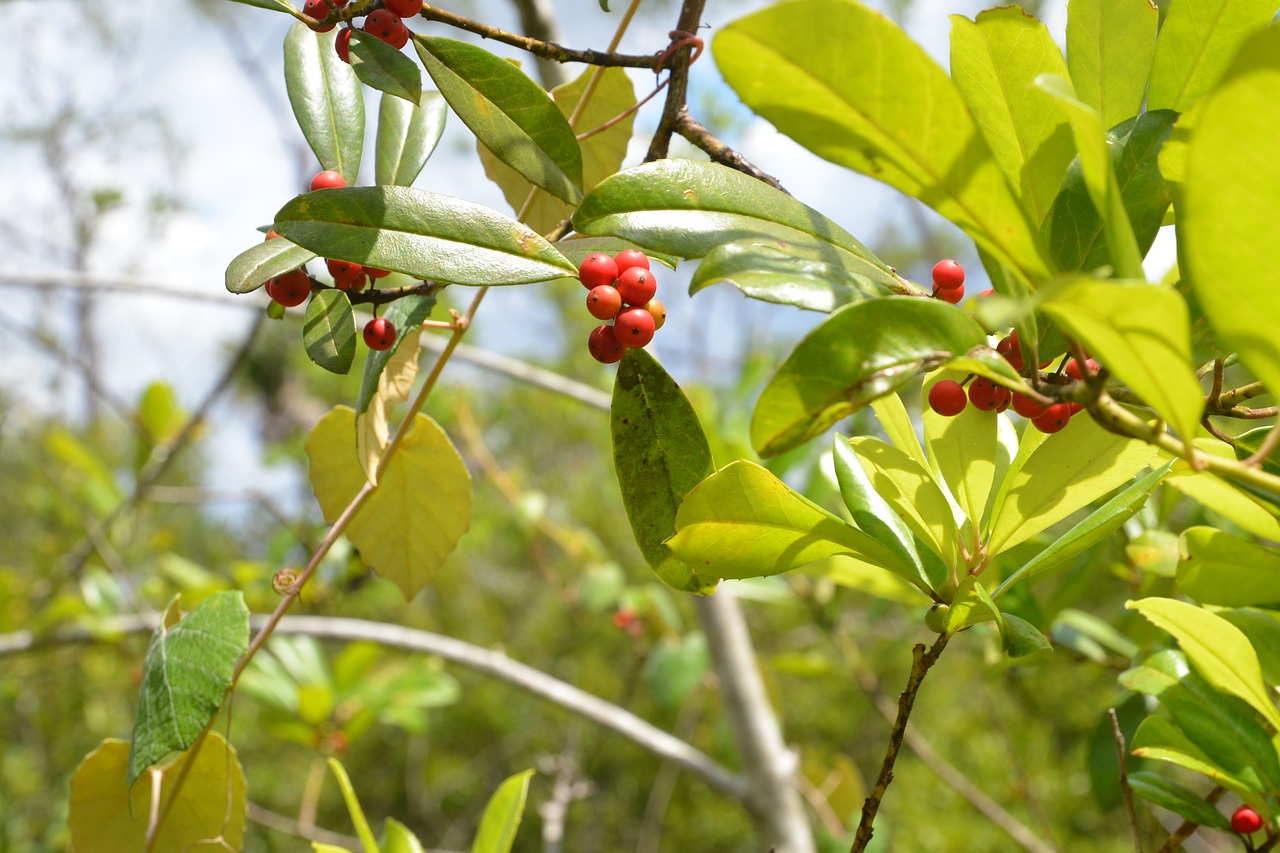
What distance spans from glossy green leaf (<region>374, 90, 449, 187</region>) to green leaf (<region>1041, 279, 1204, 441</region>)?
16.1 inches

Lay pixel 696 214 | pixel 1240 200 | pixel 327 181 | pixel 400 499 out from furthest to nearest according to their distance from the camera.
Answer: pixel 400 499 < pixel 327 181 < pixel 696 214 < pixel 1240 200

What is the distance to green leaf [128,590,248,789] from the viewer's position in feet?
1.39

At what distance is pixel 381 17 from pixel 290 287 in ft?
0.50

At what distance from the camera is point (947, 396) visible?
43 centimetres

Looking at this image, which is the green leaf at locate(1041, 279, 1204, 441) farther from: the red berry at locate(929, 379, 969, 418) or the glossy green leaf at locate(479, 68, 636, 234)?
the glossy green leaf at locate(479, 68, 636, 234)

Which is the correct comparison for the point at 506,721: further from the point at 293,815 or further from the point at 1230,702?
the point at 1230,702

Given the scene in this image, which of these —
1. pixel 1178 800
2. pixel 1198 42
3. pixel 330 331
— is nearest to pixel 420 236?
pixel 330 331

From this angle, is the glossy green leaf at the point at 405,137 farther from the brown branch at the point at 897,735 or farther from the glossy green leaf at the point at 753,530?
the brown branch at the point at 897,735

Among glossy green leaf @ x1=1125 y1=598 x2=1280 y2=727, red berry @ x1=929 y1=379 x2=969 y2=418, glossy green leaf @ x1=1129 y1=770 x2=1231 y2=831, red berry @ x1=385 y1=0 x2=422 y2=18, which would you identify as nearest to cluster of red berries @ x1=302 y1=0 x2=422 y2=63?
red berry @ x1=385 y1=0 x2=422 y2=18

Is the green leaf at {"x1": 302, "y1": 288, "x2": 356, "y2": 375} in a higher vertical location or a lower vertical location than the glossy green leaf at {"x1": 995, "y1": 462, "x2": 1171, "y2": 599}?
higher

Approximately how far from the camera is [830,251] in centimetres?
38

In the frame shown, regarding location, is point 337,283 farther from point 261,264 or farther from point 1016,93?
point 1016,93

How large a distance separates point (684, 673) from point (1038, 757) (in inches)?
132

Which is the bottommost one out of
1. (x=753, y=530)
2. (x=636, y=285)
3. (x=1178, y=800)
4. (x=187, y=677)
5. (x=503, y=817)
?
(x=503, y=817)
